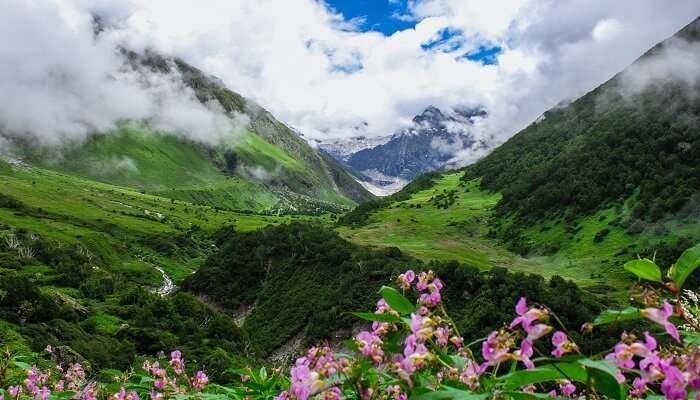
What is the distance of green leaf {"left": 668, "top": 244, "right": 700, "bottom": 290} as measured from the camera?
8.84ft

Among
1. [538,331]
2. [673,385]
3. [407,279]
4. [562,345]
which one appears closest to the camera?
[673,385]

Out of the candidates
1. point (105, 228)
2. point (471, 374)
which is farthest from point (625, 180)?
point (105, 228)

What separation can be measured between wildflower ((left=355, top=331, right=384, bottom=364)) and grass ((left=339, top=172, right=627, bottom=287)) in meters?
79.5

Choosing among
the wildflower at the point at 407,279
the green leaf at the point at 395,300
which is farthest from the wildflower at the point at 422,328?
the wildflower at the point at 407,279

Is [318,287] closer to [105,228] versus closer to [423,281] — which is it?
[423,281]

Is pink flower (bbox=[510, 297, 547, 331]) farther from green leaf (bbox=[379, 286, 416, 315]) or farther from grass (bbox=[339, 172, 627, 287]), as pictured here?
grass (bbox=[339, 172, 627, 287])

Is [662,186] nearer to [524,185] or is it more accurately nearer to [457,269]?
[524,185]

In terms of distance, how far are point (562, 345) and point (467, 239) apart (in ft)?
447

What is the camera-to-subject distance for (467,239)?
444ft

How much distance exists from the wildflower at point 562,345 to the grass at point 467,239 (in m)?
79.8

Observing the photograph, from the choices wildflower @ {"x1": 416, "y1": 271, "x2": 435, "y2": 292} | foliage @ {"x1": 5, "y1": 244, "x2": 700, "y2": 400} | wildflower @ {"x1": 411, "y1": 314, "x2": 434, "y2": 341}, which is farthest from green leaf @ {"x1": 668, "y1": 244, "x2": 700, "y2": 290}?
wildflower @ {"x1": 416, "y1": 271, "x2": 435, "y2": 292}

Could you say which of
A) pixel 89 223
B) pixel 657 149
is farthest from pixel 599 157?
pixel 89 223

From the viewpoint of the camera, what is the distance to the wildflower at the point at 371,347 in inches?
132

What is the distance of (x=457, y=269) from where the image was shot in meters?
54.2
